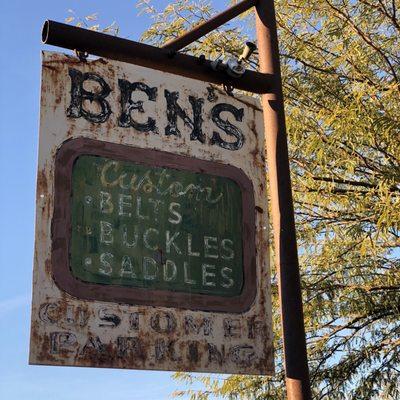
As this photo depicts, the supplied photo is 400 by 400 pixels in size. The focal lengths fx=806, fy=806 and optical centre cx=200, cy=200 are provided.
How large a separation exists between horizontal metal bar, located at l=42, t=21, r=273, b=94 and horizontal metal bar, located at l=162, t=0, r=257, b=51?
3.0 inches

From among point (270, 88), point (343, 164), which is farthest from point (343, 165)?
point (270, 88)

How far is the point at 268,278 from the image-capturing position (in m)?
4.93

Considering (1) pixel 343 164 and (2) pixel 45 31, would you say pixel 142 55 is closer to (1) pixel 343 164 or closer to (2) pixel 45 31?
(2) pixel 45 31

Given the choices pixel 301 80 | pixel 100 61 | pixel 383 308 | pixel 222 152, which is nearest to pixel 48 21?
pixel 100 61

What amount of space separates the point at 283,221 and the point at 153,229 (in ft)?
2.61

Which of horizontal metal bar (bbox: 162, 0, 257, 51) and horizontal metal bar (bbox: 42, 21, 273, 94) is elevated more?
horizontal metal bar (bbox: 162, 0, 257, 51)

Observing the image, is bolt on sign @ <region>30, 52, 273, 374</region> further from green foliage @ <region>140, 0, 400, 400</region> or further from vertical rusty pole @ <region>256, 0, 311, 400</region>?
green foliage @ <region>140, 0, 400, 400</region>

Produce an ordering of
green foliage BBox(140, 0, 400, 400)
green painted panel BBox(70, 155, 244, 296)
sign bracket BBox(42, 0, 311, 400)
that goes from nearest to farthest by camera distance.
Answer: green painted panel BBox(70, 155, 244, 296) → sign bracket BBox(42, 0, 311, 400) → green foliage BBox(140, 0, 400, 400)

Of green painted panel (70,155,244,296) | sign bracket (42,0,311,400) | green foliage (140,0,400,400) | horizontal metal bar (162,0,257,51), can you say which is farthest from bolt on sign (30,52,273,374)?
green foliage (140,0,400,400)

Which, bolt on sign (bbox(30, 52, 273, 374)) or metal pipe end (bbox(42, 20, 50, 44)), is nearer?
bolt on sign (bbox(30, 52, 273, 374))

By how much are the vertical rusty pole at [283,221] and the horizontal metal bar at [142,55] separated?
16cm

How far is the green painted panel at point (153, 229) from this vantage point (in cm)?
443

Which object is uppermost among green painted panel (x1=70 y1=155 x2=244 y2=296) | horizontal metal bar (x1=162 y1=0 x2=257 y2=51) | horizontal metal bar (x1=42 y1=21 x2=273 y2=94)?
horizontal metal bar (x1=162 y1=0 x2=257 y2=51)

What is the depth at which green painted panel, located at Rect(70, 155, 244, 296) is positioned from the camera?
4.43 metres
